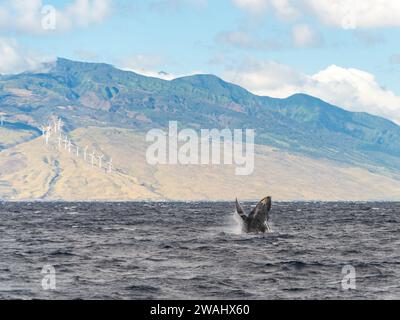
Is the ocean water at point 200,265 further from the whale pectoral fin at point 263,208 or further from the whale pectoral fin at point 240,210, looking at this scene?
the whale pectoral fin at point 263,208

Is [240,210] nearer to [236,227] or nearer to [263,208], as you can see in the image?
[263,208]

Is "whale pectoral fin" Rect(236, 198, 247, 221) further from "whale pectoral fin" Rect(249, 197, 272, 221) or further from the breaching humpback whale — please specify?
"whale pectoral fin" Rect(249, 197, 272, 221)

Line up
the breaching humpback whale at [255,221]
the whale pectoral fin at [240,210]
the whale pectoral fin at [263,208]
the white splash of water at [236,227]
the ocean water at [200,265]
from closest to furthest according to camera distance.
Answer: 1. the ocean water at [200,265]
2. the whale pectoral fin at [263,208]
3. the whale pectoral fin at [240,210]
4. the breaching humpback whale at [255,221]
5. the white splash of water at [236,227]

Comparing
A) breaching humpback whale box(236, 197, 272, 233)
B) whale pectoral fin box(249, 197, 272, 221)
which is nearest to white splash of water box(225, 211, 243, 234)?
breaching humpback whale box(236, 197, 272, 233)

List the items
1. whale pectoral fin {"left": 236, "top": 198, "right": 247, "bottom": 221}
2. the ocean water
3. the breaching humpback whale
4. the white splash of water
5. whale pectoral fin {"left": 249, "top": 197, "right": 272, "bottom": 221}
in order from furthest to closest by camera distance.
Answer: the white splash of water → the breaching humpback whale → whale pectoral fin {"left": 236, "top": 198, "right": 247, "bottom": 221} → whale pectoral fin {"left": 249, "top": 197, "right": 272, "bottom": 221} → the ocean water

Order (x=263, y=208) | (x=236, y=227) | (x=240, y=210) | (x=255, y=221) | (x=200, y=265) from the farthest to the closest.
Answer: (x=236, y=227), (x=255, y=221), (x=240, y=210), (x=263, y=208), (x=200, y=265)

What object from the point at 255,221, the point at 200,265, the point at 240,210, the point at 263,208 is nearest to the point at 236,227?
the point at 255,221

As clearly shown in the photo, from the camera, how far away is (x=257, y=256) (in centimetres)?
5219

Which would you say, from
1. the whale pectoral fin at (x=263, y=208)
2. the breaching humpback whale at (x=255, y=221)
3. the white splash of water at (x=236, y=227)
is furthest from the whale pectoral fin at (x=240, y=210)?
the white splash of water at (x=236, y=227)

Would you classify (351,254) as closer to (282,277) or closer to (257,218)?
(282,277)

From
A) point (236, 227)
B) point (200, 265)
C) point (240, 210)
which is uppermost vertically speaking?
point (240, 210)

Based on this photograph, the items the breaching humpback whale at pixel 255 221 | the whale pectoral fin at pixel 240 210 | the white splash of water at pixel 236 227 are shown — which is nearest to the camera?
the whale pectoral fin at pixel 240 210
